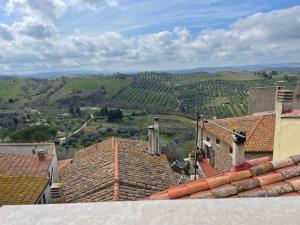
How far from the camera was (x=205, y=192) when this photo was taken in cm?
418

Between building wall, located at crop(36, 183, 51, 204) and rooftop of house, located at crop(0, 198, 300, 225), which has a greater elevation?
rooftop of house, located at crop(0, 198, 300, 225)

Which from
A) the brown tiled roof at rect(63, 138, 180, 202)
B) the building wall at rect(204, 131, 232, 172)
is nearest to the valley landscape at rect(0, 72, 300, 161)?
the building wall at rect(204, 131, 232, 172)

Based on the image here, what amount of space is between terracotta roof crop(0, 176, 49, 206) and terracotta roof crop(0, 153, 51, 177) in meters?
3.55

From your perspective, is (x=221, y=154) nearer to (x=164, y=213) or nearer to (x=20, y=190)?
(x=20, y=190)

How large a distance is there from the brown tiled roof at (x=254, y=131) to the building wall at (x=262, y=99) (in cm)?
447

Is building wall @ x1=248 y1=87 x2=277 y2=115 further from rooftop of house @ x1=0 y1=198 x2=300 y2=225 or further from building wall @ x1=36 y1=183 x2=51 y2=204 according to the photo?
rooftop of house @ x1=0 y1=198 x2=300 y2=225

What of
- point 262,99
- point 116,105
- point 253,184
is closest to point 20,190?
point 253,184

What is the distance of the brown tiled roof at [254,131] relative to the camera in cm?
1743

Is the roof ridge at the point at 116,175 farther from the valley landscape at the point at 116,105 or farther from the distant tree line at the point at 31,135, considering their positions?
the distant tree line at the point at 31,135

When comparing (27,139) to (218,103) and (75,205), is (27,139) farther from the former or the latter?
(218,103)

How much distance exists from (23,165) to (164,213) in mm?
16387

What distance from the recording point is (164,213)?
1.92m

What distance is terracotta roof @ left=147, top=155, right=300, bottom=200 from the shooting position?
3750 millimetres

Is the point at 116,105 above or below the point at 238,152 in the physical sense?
below
